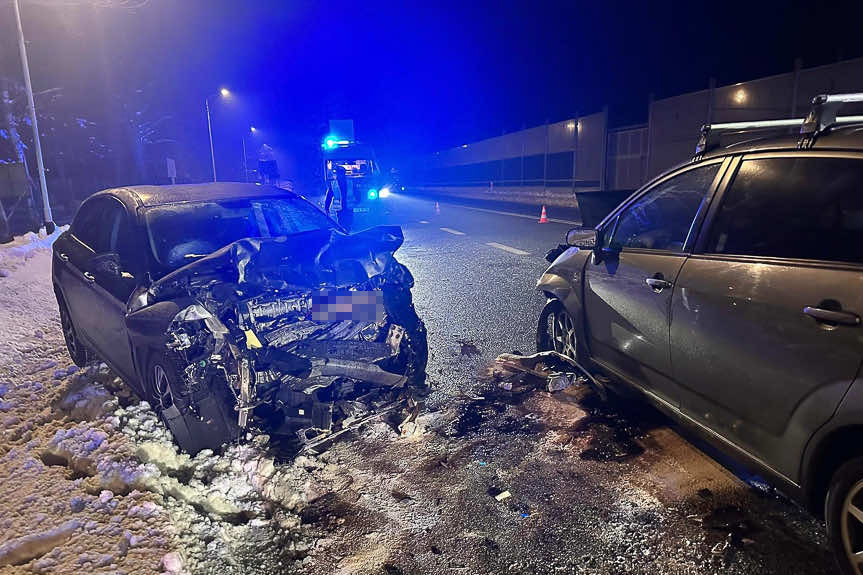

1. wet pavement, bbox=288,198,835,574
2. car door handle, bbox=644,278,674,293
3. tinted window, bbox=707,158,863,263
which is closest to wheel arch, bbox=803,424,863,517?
wet pavement, bbox=288,198,835,574

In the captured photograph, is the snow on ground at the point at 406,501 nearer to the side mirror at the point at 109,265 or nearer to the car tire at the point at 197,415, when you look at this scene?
the car tire at the point at 197,415

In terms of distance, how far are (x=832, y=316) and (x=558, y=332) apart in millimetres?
2688

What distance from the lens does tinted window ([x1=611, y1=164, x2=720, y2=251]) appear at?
3189 mm

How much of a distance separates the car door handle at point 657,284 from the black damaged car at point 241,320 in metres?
1.91

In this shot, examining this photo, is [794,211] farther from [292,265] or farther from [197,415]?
[197,415]

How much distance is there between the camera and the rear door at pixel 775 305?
2168 mm

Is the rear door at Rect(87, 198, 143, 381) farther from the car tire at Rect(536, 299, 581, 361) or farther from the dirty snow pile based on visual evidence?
the dirty snow pile

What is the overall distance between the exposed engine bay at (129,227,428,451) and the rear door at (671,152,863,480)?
2.13m

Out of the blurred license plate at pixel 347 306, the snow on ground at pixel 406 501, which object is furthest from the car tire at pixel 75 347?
the blurred license plate at pixel 347 306

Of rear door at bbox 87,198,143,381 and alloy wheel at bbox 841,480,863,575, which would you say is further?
rear door at bbox 87,198,143,381

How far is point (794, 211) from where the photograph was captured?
2.53m

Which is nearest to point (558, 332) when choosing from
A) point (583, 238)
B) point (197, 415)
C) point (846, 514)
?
point (583, 238)

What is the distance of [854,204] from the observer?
2273 mm

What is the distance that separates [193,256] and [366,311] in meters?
1.57
